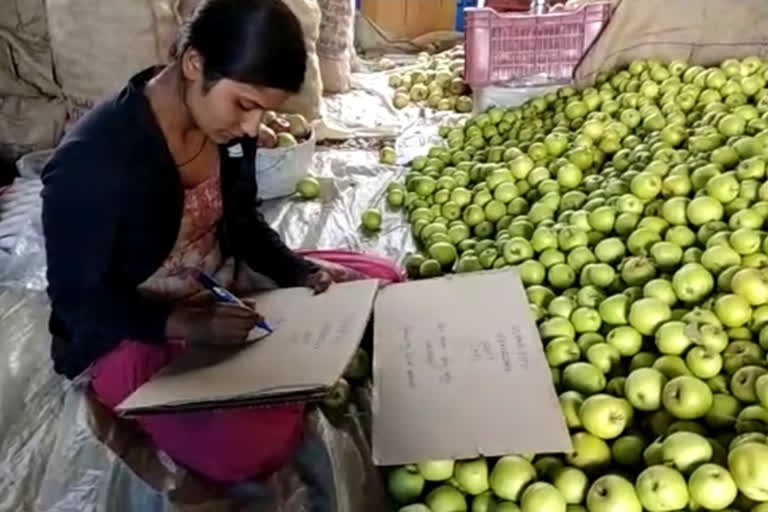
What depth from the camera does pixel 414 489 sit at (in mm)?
1087

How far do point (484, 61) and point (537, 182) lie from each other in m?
1.00

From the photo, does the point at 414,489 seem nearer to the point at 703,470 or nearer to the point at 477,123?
the point at 703,470

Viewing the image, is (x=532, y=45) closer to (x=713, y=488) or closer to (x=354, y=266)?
(x=354, y=266)

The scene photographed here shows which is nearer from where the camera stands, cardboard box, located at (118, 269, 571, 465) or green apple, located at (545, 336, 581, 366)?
cardboard box, located at (118, 269, 571, 465)

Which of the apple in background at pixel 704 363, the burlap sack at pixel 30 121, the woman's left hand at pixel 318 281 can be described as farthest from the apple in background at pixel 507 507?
the burlap sack at pixel 30 121

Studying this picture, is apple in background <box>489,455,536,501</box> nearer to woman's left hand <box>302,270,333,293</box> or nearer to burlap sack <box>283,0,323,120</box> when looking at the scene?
woman's left hand <box>302,270,333,293</box>

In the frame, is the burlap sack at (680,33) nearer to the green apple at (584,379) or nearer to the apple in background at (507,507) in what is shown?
the green apple at (584,379)

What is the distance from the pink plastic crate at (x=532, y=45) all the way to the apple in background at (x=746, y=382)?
189cm

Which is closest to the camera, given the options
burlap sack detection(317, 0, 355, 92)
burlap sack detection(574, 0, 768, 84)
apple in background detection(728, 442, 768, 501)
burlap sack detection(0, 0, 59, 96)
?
apple in background detection(728, 442, 768, 501)

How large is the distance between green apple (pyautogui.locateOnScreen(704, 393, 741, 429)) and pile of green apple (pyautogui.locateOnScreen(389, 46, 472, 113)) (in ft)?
7.56

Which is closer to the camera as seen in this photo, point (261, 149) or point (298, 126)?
point (261, 149)

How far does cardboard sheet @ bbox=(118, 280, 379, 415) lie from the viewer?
1062mm

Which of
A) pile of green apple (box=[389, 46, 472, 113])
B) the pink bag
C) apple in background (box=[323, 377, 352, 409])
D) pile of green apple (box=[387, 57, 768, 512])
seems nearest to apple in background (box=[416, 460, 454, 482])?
pile of green apple (box=[387, 57, 768, 512])

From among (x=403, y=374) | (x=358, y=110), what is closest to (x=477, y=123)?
(x=358, y=110)
